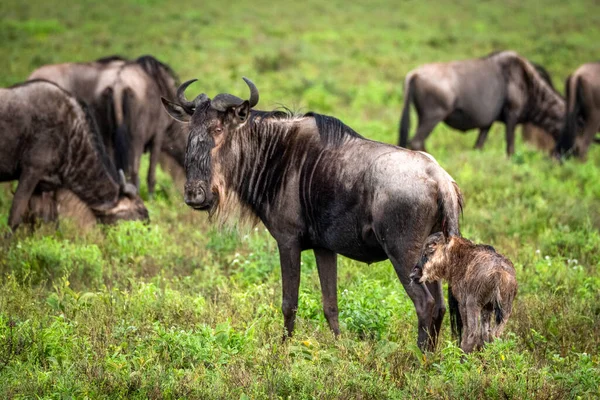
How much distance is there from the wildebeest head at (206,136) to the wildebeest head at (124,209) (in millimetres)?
3562

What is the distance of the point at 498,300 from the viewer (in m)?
4.64

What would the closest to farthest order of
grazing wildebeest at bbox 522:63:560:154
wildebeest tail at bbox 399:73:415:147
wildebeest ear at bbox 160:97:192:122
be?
wildebeest ear at bbox 160:97:192:122 → wildebeest tail at bbox 399:73:415:147 → grazing wildebeest at bbox 522:63:560:154

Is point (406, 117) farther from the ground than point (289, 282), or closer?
closer

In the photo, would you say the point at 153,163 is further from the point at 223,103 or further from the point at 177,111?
the point at 223,103

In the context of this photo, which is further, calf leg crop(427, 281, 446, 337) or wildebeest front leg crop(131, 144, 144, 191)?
wildebeest front leg crop(131, 144, 144, 191)

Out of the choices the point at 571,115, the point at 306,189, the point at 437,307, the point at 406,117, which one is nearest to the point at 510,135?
the point at 571,115

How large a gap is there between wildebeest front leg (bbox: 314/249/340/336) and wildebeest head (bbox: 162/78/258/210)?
3.07ft

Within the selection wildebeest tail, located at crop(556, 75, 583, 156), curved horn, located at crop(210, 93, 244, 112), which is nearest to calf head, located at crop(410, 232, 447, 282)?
curved horn, located at crop(210, 93, 244, 112)

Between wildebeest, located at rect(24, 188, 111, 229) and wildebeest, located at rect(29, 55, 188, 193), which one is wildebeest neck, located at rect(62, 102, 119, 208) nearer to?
wildebeest, located at rect(24, 188, 111, 229)

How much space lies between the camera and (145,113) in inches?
435

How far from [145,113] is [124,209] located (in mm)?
2455

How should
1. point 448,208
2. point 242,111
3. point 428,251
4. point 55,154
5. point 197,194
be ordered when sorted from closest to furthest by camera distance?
point 428,251 → point 448,208 → point 197,194 → point 242,111 → point 55,154

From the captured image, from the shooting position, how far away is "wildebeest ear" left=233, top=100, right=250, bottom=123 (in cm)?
552

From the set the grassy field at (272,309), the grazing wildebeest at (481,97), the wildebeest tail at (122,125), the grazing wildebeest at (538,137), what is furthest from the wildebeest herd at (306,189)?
the grazing wildebeest at (538,137)
